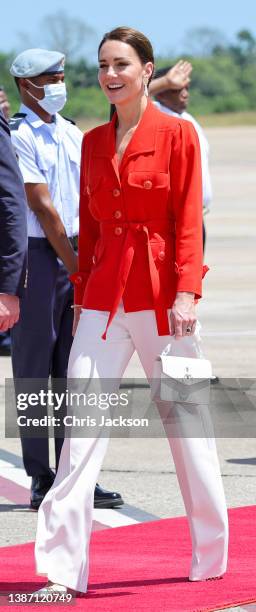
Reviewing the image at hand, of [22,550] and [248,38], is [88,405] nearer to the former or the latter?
[22,550]

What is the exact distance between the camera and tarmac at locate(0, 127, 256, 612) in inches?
289

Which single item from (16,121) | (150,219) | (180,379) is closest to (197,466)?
(180,379)

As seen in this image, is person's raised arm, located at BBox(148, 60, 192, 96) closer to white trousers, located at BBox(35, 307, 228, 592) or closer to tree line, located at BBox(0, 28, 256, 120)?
white trousers, located at BBox(35, 307, 228, 592)

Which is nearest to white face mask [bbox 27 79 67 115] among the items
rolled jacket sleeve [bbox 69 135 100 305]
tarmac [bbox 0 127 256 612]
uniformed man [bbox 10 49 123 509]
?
uniformed man [bbox 10 49 123 509]

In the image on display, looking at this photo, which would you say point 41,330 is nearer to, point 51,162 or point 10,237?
point 51,162

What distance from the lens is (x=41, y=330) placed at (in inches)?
291

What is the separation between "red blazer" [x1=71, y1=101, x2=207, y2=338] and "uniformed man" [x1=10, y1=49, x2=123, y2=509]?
1497 millimetres

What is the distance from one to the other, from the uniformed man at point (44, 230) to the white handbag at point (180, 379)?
5.17ft

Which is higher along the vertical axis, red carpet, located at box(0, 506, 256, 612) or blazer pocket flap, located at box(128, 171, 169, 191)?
blazer pocket flap, located at box(128, 171, 169, 191)

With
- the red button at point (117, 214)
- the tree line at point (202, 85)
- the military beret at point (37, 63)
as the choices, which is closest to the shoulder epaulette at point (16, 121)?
the military beret at point (37, 63)

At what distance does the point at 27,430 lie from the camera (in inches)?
295

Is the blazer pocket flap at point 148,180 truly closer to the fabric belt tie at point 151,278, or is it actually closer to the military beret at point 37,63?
the fabric belt tie at point 151,278

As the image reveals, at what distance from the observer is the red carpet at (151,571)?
222 inches

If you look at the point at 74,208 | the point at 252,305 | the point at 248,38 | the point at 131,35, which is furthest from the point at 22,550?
the point at 248,38
